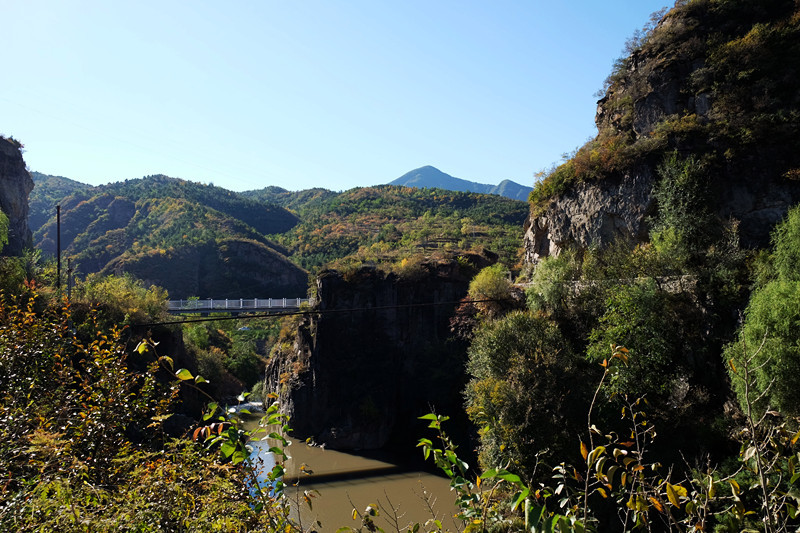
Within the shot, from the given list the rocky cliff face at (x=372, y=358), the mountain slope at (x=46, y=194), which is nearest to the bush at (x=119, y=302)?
the rocky cliff face at (x=372, y=358)

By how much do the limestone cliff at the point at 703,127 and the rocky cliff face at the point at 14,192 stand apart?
122 ft

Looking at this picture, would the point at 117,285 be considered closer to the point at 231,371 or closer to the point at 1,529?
the point at 231,371

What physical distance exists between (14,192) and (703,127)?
4512 cm

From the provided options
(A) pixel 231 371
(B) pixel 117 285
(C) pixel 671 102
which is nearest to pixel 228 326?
(A) pixel 231 371

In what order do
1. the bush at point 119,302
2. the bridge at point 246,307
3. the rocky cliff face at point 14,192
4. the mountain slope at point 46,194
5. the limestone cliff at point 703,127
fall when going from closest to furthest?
1. the limestone cliff at point 703,127
2. the bush at point 119,302
3. the bridge at point 246,307
4. the rocky cliff face at point 14,192
5. the mountain slope at point 46,194

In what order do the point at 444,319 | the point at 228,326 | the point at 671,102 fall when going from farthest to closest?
the point at 228,326 < the point at 444,319 < the point at 671,102

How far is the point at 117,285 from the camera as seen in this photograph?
29.2 m

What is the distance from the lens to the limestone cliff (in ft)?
57.4

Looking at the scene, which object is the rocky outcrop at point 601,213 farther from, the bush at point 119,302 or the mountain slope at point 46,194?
the mountain slope at point 46,194

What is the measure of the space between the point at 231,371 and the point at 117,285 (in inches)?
695

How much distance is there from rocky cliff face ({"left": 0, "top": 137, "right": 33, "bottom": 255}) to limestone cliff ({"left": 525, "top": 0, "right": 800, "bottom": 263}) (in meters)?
37.3

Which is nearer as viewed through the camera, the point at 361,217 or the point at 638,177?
the point at 638,177

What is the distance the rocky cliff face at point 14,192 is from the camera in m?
36.6

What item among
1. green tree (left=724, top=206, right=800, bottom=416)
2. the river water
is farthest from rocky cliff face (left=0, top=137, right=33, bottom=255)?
green tree (left=724, top=206, right=800, bottom=416)
